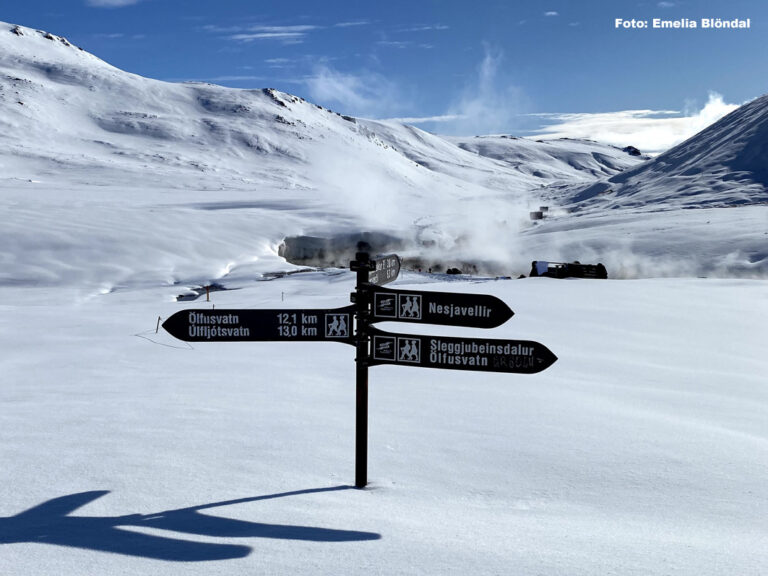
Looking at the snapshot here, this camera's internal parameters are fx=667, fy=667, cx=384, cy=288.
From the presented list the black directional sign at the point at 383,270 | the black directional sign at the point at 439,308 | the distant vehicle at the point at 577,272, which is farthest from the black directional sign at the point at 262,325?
the distant vehicle at the point at 577,272

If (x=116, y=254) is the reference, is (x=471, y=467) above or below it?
below

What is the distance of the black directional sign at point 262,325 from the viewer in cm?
411

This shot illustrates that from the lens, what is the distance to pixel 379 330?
13.5 feet

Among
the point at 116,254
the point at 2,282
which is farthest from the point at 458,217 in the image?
the point at 2,282

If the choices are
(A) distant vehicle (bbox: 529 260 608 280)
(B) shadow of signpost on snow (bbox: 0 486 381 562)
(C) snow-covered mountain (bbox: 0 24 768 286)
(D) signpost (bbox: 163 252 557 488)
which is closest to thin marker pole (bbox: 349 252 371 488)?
(D) signpost (bbox: 163 252 557 488)

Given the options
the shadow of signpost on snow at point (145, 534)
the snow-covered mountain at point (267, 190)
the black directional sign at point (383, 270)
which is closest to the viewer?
the shadow of signpost on snow at point (145, 534)

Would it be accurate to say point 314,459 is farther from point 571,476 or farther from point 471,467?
point 571,476

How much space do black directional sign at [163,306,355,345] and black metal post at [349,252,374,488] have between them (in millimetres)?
69

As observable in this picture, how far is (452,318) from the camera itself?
4.02 m

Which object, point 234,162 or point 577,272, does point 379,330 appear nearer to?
point 577,272

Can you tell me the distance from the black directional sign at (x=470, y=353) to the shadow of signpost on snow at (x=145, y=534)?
1132 mm

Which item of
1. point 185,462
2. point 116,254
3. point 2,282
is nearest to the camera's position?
point 185,462

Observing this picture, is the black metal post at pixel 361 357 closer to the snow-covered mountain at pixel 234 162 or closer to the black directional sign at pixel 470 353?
the black directional sign at pixel 470 353

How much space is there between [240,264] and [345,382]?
23.3m
